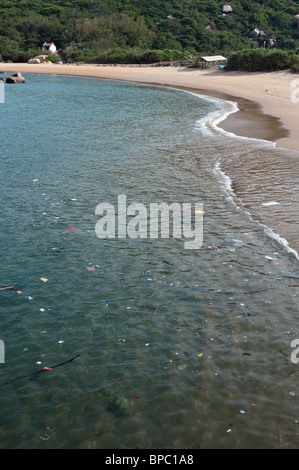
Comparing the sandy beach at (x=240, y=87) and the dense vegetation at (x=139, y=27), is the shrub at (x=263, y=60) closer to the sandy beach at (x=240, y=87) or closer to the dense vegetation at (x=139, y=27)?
the sandy beach at (x=240, y=87)

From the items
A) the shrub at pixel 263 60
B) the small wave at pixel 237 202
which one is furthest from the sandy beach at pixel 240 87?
the small wave at pixel 237 202

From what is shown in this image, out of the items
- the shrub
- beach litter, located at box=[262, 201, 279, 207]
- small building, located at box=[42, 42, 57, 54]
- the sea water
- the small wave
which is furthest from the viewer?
small building, located at box=[42, 42, 57, 54]

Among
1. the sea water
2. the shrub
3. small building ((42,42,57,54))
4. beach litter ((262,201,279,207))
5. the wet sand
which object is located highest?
small building ((42,42,57,54))

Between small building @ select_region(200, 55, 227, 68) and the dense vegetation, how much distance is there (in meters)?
8.63

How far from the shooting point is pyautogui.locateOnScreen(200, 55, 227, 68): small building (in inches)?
1873

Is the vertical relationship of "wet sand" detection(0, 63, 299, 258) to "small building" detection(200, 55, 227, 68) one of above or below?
below

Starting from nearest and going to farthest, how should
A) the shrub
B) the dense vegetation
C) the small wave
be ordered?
1. the small wave
2. the shrub
3. the dense vegetation

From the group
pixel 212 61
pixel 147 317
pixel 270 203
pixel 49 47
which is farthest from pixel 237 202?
pixel 49 47

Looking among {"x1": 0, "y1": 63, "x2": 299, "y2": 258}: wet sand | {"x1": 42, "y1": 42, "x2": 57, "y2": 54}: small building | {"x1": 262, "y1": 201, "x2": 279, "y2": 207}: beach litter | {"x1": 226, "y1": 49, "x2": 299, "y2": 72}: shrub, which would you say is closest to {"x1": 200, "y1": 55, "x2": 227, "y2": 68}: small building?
{"x1": 0, "y1": 63, "x2": 299, "y2": 258}: wet sand

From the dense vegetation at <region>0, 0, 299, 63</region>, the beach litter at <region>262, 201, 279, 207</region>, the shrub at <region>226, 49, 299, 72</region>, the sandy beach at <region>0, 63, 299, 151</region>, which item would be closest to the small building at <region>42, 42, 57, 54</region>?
the dense vegetation at <region>0, 0, 299, 63</region>

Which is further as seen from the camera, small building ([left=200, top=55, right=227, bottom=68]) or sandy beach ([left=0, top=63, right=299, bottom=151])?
small building ([left=200, top=55, right=227, bottom=68])

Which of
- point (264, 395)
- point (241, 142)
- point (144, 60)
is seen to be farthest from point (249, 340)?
point (144, 60)

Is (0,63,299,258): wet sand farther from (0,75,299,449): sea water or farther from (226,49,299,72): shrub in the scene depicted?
(226,49,299,72): shrub

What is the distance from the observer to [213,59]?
47.4 meters
